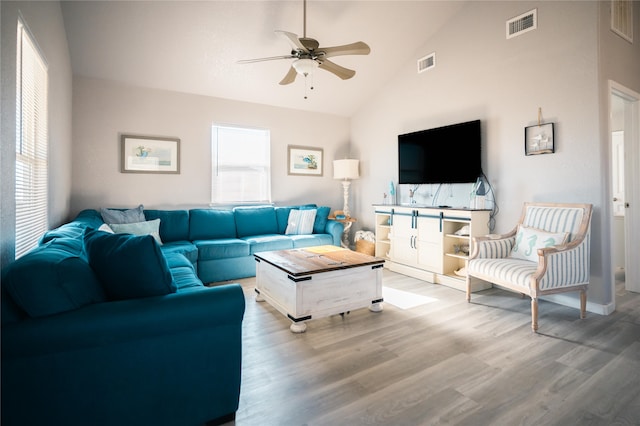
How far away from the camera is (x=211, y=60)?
13.8 feet

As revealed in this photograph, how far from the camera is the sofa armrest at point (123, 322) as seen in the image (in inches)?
47.4

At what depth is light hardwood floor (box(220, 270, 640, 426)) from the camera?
5.40ft

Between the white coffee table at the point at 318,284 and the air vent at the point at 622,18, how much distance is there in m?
3.27

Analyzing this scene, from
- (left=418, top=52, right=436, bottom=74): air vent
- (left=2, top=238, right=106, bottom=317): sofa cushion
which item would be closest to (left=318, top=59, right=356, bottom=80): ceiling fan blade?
(left=418, top=52, right=436, bottom=74): air vent

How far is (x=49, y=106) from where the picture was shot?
9.29 ft

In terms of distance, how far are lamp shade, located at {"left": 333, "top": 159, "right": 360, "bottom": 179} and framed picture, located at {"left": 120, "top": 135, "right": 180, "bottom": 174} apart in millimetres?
2545

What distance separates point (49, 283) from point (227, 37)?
355 cm

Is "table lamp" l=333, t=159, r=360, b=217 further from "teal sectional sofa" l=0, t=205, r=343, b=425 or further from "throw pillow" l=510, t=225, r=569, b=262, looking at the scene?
"teal sectional sofa" l=0, t=205, r=343, b=425

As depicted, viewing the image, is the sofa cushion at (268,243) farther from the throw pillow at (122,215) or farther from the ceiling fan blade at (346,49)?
the ceiling fan blade at (346,49)

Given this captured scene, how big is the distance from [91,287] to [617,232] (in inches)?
241

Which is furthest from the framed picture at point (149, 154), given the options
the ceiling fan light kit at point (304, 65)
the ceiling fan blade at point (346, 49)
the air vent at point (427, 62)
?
the air vent at point (427, 62)

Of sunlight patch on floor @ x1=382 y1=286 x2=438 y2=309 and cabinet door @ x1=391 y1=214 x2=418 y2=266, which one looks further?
cabinet door @ x1=391 y1=214 x2=418 y2=266

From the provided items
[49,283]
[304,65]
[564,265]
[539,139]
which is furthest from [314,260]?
[539,139]

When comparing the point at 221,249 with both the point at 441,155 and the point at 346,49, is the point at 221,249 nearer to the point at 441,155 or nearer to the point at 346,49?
the point at 346,49
